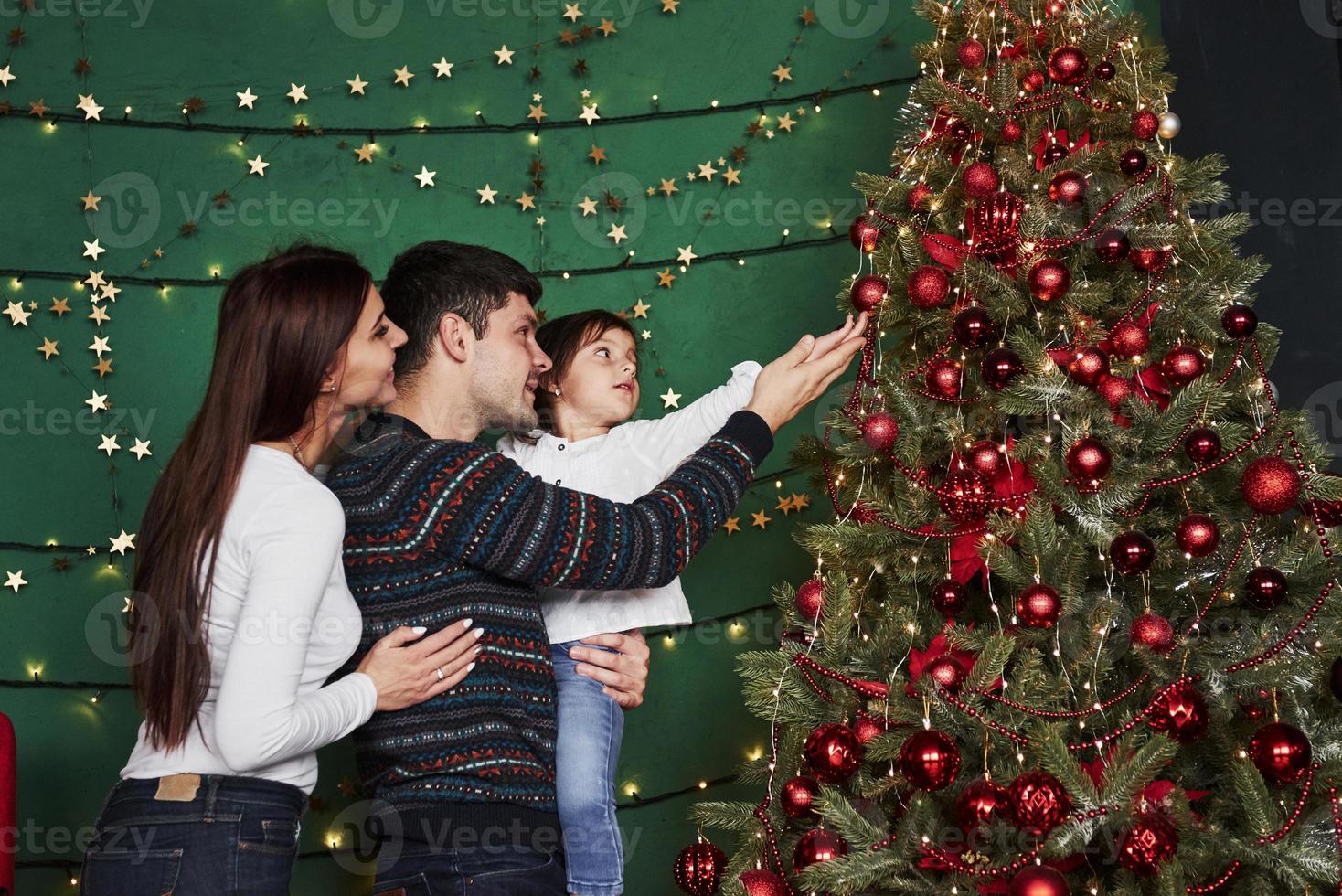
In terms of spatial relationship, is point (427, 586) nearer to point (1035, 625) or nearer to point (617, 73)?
point (1035, 625)

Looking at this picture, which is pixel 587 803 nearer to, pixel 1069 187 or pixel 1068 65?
pixel 1069 187

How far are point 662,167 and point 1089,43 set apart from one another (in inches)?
57.1

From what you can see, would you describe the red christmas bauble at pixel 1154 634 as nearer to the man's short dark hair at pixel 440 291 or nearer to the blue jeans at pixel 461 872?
the blue jeans at pixel 461 872

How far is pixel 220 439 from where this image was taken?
5.34 feet

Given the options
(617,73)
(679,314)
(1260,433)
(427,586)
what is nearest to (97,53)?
(617,73)

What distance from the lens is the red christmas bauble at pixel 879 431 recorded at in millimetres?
2006

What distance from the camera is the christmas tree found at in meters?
1.68

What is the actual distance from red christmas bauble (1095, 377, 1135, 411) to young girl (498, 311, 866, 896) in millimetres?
423

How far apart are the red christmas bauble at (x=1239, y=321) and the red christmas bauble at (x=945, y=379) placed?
44 cm

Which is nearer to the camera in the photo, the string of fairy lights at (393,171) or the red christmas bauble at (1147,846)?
the red christmas bauble at (1147,846)

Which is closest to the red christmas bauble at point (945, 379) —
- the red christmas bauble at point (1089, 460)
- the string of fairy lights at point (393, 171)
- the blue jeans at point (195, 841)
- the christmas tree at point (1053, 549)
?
the christmas tree at point (1053, 549)

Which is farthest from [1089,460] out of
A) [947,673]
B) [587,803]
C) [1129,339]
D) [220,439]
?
[220,439]

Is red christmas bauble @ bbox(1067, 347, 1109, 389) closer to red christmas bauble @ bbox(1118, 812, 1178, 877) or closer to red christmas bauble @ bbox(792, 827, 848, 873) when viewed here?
red christmas bauble @ bbox(1118, 812, 1178, 877)

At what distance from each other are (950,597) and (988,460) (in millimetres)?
226
